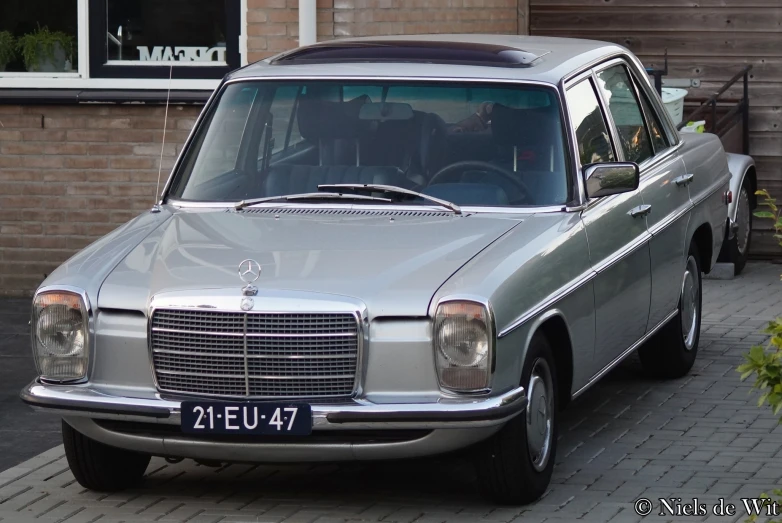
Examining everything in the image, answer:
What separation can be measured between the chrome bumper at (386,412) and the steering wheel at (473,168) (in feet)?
4.00

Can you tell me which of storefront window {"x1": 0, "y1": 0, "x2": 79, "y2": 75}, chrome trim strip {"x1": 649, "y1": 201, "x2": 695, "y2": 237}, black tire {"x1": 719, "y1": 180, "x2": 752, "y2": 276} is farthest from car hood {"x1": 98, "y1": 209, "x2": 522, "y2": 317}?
black tire {"x1": 719, "y1": 180, "x2": 752, "y2": 276}

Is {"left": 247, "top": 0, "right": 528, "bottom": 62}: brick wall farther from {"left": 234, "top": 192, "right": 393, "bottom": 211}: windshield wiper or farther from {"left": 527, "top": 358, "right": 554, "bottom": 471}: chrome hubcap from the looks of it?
{"left": 527, "top": 358, "right": 554, "bottom": 471}: chrome hubcap

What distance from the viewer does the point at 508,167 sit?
662 cm

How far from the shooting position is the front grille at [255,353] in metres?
5.52

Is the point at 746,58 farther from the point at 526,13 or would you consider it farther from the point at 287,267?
the point at 287,267

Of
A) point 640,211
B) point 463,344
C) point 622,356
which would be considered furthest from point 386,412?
point 640,211

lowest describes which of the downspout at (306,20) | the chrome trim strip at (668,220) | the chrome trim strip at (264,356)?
the chrome trim strip at (264,356)

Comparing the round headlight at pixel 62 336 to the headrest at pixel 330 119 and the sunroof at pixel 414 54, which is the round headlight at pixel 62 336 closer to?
the headrest at pixel 330 119

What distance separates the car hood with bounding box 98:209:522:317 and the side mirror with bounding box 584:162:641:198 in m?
0.44

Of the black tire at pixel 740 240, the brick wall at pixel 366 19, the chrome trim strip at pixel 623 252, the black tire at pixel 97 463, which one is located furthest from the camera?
the black tire at pixel 740 240

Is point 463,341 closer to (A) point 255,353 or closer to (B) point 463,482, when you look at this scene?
(A) point 255,353

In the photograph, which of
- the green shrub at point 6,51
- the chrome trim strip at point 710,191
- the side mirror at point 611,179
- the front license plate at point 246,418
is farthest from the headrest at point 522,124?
the green shrub at point 6,51

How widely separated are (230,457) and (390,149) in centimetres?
165

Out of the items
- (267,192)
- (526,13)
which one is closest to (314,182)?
(267,192)
